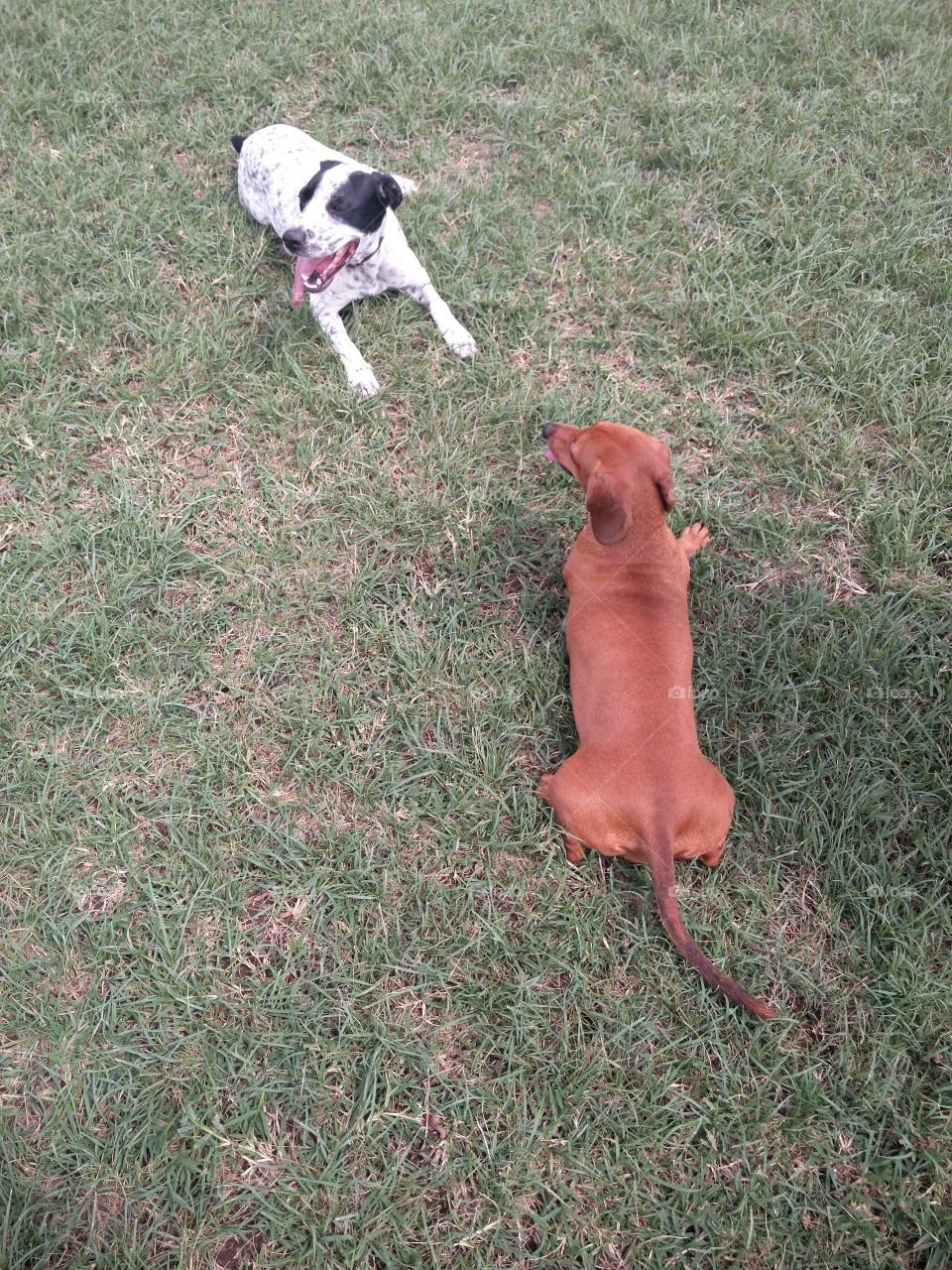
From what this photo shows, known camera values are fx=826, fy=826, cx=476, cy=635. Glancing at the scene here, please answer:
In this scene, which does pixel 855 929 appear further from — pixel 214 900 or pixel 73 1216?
pixel 73 1216

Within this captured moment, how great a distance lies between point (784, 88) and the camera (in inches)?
202


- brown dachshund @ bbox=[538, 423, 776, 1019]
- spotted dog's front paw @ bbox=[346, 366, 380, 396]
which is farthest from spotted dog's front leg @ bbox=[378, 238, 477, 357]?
brown dachshund @ bbox=[538, 423, 776, 1019]

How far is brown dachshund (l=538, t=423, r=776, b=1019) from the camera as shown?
8.47 feet

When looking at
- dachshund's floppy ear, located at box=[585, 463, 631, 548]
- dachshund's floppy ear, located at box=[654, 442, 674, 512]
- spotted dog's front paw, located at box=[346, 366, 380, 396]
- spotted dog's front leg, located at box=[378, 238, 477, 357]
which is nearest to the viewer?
dachshund's floppy ear, located at box=[585, 463, 631, 548]

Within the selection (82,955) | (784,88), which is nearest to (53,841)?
(82,955)

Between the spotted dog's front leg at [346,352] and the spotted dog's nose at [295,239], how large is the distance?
25 centimetres

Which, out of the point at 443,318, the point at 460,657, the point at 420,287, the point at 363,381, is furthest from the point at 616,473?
the point at 420,287

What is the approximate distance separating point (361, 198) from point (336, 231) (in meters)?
0.18

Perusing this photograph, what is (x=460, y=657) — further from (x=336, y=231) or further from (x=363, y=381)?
(x=336, y=231)

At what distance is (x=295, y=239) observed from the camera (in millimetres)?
3818

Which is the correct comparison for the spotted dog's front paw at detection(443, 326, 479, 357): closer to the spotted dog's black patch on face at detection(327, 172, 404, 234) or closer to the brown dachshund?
the spotted dog's black patch on face at detection(327, 172, 404, 234)

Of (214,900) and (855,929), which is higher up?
(214,900)

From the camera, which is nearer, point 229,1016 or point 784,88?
point 229,1016

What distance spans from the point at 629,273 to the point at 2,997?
4216 millimetres
